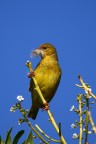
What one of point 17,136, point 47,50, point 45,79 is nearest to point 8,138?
point 17,136

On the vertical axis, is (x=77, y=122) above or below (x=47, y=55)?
below

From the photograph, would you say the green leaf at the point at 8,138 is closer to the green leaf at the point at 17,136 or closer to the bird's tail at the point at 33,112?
the green leaf at the point at 17,136

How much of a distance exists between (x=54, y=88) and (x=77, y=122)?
449 cm

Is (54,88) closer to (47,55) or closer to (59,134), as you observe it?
(47,55)

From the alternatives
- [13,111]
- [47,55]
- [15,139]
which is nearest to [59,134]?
[15,139]

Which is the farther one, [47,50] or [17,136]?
[47,50]

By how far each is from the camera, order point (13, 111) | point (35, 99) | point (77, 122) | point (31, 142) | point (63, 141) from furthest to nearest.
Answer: point (35, 99)
point (13, 111)
point (77, 122)
point (31, 142)
point (63, 141)

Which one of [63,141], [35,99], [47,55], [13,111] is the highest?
[47,55]

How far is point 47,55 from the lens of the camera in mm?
8133

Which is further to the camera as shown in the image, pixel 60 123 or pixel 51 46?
pixel 51 46

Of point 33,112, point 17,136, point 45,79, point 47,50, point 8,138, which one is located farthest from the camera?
point 47,50

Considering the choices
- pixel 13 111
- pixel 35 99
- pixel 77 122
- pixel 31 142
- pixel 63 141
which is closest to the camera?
pixel 63 141

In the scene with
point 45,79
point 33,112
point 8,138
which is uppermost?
point 45,79

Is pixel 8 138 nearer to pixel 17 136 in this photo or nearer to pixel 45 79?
pixel 17 136
